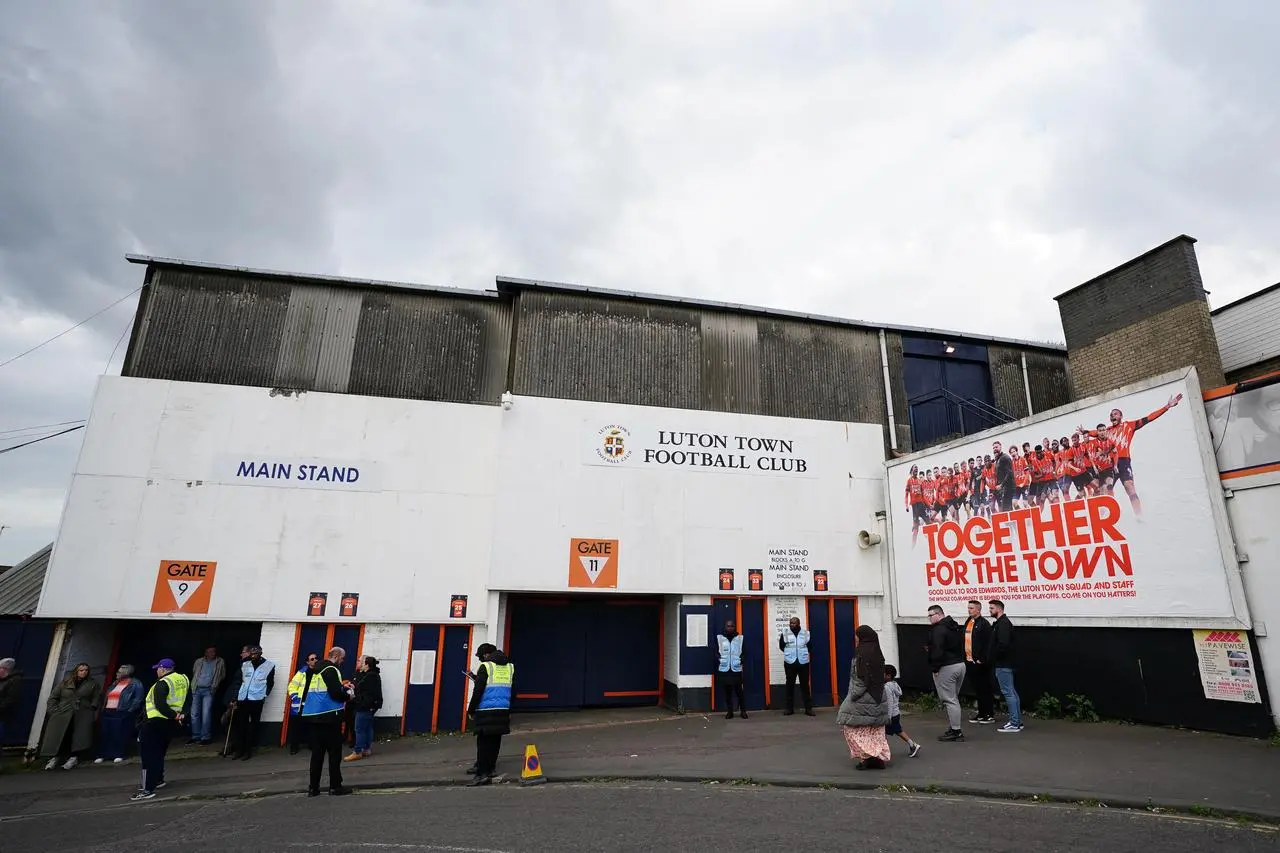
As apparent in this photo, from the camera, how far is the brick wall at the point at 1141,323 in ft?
43.4

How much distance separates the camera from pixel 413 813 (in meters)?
7.21

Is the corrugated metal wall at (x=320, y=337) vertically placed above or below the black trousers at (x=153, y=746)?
above

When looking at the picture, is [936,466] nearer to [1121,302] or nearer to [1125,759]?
[1121,302]

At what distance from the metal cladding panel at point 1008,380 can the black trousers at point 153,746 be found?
61.0ft

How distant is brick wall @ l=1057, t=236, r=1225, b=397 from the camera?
521 inches

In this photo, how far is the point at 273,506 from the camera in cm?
1312

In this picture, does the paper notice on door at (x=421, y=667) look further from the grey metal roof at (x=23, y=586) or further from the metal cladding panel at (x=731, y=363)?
the metal cladding panel at (x=731, y=363)

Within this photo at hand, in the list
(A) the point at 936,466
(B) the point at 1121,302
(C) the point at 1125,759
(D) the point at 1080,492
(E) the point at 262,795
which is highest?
(B) the point at 1121,302

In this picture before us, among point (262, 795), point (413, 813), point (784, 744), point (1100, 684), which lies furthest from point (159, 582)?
point (1100, 684)

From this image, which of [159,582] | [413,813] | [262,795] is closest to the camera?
[413,813]

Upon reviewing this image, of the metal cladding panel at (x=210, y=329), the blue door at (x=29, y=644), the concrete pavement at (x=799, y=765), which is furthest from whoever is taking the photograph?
the metal cladding panel at (x=210, y=329)

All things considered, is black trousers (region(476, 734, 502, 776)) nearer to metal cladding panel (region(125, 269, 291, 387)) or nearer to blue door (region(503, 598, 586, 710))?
blue door (region(503, 598, 586, 710))

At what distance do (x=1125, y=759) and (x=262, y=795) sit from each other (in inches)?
422

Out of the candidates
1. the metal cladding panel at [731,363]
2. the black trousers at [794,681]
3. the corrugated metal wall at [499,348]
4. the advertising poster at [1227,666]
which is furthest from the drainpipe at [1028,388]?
the black trousers at [794,681]
